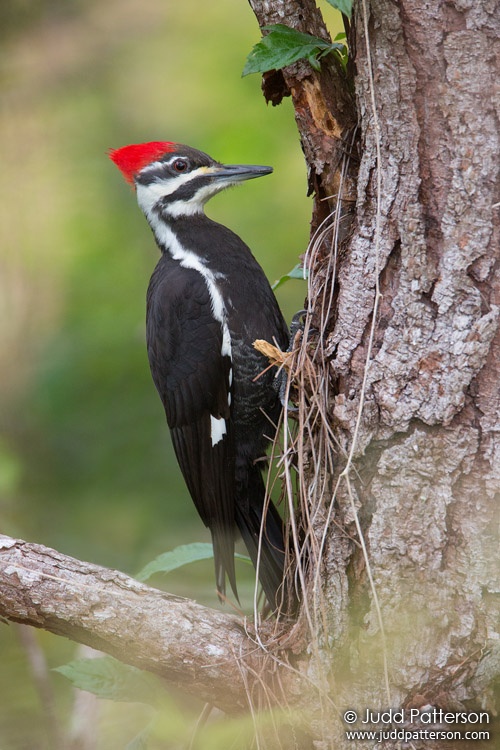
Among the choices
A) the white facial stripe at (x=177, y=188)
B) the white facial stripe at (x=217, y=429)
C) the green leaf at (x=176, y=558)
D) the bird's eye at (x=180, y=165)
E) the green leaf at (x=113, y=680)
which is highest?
the bird's eye at (x=180, y=165)

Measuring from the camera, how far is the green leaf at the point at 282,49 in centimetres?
167

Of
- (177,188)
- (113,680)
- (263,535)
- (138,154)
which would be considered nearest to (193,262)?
(177,188)

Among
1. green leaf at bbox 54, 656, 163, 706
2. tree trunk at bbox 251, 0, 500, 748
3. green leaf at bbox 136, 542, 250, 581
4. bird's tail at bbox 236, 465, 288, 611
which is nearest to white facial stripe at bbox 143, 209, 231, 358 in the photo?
bird's tail at bbox 236, 465, 288, 611

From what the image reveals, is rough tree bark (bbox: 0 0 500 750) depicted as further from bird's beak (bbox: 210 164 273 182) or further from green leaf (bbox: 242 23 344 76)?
bird's beak (bbox: 210 164 273 182)

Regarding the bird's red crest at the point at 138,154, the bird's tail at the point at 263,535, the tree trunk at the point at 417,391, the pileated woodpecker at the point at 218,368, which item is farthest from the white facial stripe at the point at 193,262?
the tree trunk at the point at 417,391

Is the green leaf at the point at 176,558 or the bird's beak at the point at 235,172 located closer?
the green leaf at the point at 176,558

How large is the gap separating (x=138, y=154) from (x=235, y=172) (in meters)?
0.40

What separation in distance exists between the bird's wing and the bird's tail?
0.10m

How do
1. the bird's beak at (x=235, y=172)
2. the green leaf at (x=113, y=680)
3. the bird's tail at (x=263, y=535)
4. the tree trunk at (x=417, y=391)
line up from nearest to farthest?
the tree trunk at (x=417, y=391)
the green leaf at (x=113, y=680)
the bird's tail at (x=263, y=535)
the bird's beak at (x=235, y=172)

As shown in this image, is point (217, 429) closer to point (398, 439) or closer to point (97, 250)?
point (398, 439)

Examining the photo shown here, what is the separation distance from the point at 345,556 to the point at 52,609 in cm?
70

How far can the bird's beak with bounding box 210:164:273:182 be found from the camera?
2.58 meters

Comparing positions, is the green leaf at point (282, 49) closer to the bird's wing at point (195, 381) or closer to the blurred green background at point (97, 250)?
the bird's wing at point (195, 381)

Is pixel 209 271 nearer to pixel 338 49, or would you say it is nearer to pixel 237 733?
pixel 338 49
